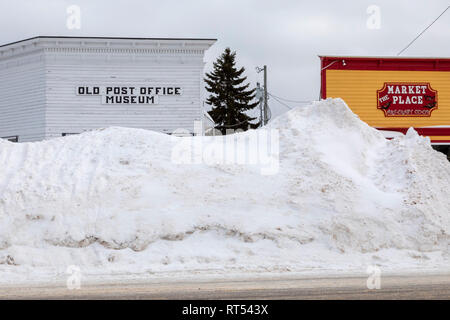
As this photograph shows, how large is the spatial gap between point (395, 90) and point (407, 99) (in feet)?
2.40

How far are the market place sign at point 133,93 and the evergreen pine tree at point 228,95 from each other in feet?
95.0

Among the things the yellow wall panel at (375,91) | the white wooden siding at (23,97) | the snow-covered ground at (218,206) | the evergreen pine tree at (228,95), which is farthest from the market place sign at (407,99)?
the evergreen pine tree at (228,95)

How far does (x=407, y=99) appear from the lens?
2361cm

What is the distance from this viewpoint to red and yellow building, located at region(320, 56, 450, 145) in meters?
23.1

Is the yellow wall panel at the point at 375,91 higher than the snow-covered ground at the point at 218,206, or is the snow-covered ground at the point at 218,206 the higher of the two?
the yellow wall panel at the point at 375,91

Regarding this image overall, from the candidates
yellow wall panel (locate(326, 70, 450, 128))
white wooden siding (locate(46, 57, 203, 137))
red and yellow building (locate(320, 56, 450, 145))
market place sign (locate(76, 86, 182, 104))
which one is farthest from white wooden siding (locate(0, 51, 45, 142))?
yellow wall panel (locate(326, 70, 450, 128))

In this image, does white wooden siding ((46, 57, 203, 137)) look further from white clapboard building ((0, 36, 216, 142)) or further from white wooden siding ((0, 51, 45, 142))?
white wooden siding ((0, 51, 45, 142))

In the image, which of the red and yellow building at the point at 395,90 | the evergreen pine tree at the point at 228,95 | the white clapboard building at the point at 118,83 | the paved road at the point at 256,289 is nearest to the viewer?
the paved road at the point at 256,289

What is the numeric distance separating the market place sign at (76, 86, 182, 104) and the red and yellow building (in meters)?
7.87

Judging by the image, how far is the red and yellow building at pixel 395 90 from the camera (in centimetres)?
2309

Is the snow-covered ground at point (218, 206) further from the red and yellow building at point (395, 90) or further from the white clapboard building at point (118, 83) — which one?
the white clapboard building at point (118, 83)

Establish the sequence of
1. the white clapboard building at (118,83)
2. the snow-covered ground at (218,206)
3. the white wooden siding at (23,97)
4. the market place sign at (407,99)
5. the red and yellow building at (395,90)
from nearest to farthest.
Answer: the snow-covered ground at (218,206)
the red and yellow building at (395,90)
the market place sign at (407,99)
the white clapboard building at (118,83)
the white wooden siding at (23,97)
